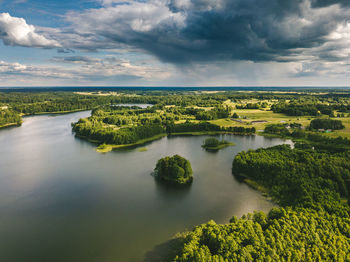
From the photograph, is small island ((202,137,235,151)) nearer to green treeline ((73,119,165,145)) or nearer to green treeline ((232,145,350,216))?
green treeline ((232,145,350,216))

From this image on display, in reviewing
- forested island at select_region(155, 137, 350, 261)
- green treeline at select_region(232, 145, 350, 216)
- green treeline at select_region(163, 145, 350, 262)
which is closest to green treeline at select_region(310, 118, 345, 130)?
green treeline at select_region(232, 145, 350, 216)

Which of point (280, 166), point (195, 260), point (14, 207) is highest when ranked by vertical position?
point (280, 166)

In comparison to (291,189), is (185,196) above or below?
below

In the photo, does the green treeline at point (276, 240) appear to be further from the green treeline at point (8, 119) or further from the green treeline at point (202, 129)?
the green treeline at point (8, 119)

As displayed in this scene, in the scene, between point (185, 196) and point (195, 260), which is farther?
point (185, 196)

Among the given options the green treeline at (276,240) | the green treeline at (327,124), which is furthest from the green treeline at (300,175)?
the green treeline at (327,124)

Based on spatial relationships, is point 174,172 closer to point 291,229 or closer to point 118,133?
point 291,229

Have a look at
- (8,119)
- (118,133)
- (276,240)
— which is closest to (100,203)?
(276,240)

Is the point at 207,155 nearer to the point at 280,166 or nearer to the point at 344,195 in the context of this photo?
the point at 280,166

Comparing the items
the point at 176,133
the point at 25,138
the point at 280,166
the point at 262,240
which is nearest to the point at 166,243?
the point at 262,240
